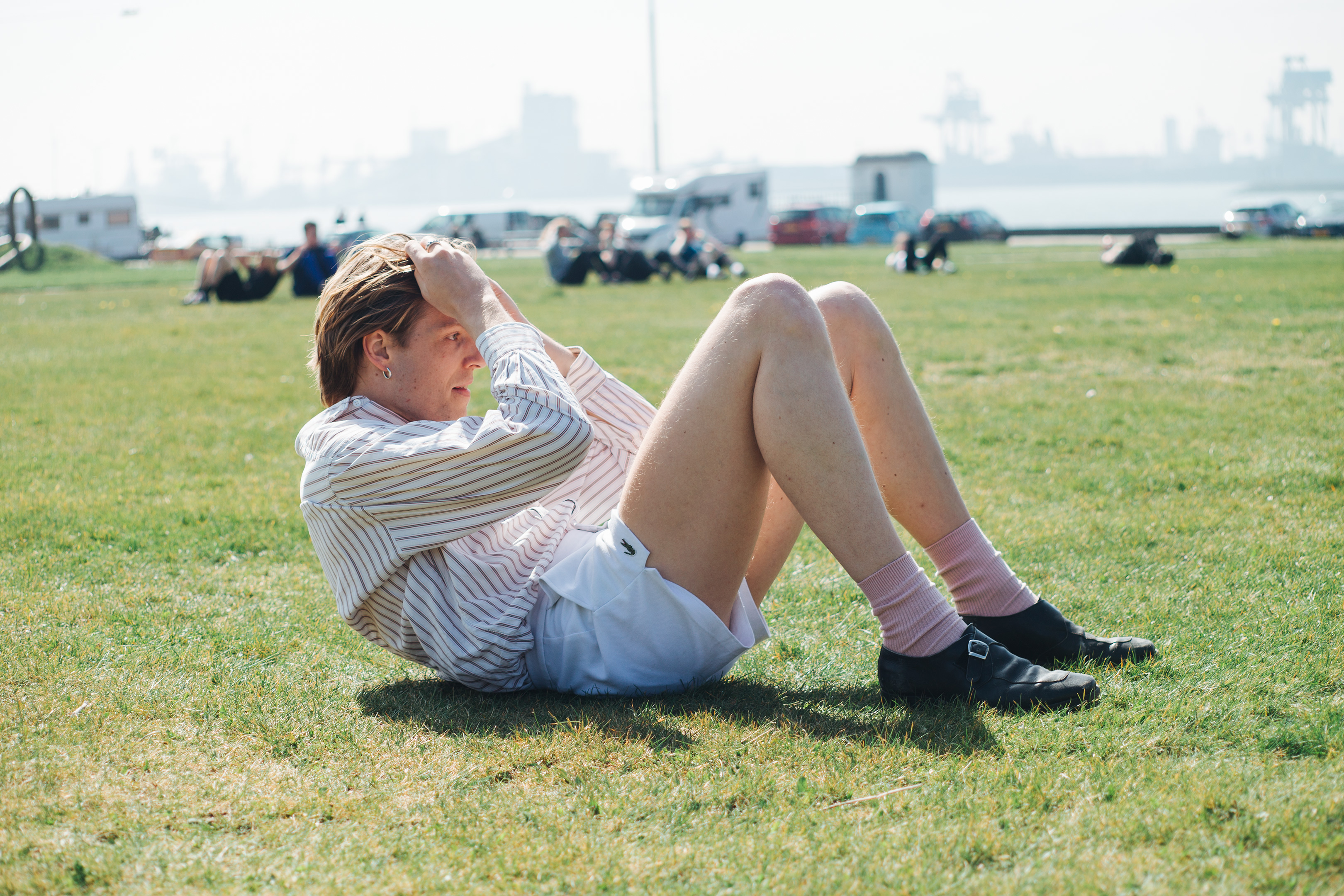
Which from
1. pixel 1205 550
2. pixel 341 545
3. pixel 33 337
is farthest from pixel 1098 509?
pixel 33 337

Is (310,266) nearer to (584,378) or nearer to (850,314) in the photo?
(584,378)

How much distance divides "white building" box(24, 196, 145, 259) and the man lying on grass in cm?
4836

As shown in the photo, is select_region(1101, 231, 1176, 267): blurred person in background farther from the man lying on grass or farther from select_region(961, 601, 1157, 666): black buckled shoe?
the man lying on grass

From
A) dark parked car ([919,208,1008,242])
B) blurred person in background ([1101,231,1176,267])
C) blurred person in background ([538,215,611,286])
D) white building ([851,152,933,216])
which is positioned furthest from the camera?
white building ([851,152,933,216])

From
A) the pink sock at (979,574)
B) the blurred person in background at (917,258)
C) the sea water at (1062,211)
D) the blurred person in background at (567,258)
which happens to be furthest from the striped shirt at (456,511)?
the sea water at (1062,211)

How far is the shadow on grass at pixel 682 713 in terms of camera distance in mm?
2428

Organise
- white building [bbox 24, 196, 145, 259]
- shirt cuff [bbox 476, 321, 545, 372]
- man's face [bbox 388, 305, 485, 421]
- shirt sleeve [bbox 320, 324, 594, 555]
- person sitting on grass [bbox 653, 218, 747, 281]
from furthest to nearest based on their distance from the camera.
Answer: white building [bbox 24, 196, 145, 259] → person sitting on grass [bbox 653, 218, 747, 281] → man's face [bbox 388, 305, 485, 421] → shirt cuff [bbox 476, 321, 545, 372] → shirt sleeve [bbox 320, 324, 594, 555]

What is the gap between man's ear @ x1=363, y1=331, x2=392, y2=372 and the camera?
256 centimetres

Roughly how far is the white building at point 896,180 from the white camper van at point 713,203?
373 inches

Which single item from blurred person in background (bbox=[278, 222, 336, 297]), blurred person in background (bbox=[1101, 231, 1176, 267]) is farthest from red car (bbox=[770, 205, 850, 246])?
blurred person in background (bbox=[278, 222, 336, 297])

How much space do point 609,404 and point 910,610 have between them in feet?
2.89

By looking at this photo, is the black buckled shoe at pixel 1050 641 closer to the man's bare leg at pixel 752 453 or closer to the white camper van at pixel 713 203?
the man's bare leg at pixel 752 453

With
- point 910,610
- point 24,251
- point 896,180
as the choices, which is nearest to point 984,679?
point 910,610

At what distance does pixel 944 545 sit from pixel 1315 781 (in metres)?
0.95
